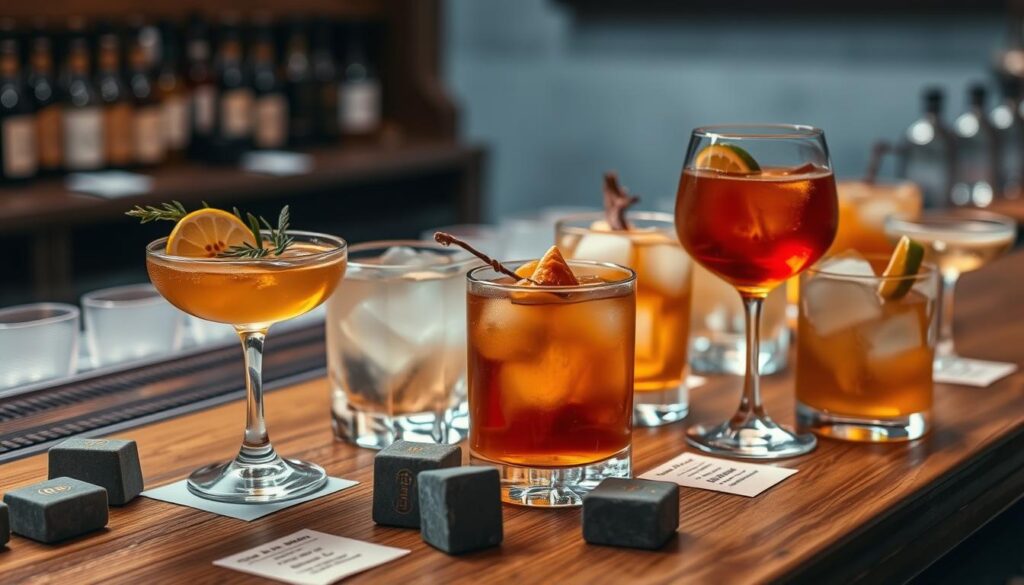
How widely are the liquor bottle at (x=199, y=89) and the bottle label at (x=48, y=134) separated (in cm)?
43

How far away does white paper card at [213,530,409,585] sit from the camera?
875mm

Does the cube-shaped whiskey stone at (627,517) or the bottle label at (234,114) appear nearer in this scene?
the cube-shaped whiskey stone at (627,517)

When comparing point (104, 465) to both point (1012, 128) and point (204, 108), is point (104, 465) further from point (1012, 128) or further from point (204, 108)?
point (1012, 128)

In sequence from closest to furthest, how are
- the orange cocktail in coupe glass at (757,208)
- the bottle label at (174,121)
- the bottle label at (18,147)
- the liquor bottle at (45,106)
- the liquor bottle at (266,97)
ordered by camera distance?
the orange cocktail in coupe glass at (757,208)
the bottle label at (18,147)
the liquor bottle at (45,106)
the bottle label at (174,121)
the liquor bottle at (266,97)

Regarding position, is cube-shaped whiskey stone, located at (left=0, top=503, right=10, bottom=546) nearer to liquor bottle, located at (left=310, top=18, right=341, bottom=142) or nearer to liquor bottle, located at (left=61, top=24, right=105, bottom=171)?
liquor bottle, located at (left=61, top=24, right=105, bottom=171)

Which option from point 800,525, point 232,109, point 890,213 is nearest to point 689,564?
point 800,525

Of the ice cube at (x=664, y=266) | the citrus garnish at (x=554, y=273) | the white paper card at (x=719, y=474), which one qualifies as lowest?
the white paper card at (x=719, y=474)

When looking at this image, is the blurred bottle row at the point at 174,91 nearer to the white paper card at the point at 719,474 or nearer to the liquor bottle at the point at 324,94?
the liquor bottle at the point at 324,94

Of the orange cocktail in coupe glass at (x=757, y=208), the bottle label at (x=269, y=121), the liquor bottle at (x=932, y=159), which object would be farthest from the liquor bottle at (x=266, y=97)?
the orange cocktail in coupe glass at (x=757, y=208)

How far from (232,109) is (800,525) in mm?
2816

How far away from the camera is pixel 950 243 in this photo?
151cm

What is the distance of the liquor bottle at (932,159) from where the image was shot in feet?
10.4

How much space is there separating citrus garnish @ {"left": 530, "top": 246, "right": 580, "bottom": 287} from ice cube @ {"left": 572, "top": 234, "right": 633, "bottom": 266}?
25cm

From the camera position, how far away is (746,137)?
115 cm
